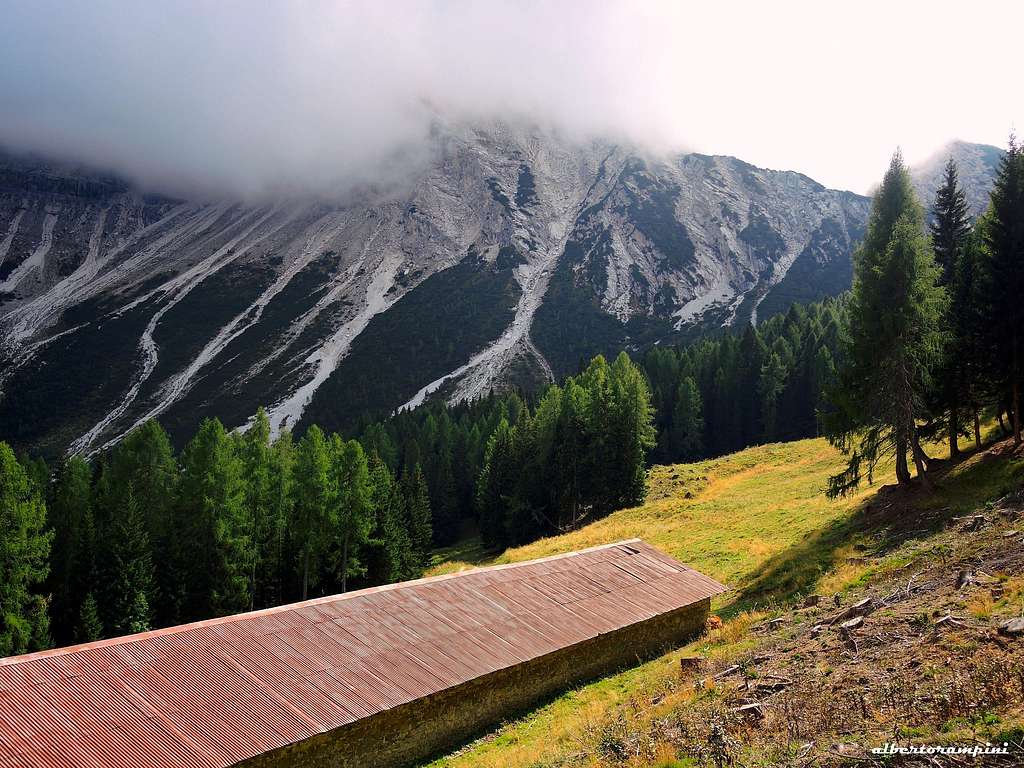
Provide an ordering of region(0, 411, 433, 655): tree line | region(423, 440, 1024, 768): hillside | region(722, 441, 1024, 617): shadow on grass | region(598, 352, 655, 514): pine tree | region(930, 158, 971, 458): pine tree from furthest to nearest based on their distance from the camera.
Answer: region(598, 352, 655, 514): pine tree → region(0, 411, 433, 655): tree line → region(930, 158, 971, 458): pine tree → region(722, 441, 1024, 617): shadow on grass → region(423, 440, 1024, 768): hillside

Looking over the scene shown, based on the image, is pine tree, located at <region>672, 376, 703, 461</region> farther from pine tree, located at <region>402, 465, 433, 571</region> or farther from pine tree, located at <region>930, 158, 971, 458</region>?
pine tree, located at <region>930, 158, 971, 458</region>

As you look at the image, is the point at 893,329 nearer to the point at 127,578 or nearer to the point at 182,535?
the point at 182,535

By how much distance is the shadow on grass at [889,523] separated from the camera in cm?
2370

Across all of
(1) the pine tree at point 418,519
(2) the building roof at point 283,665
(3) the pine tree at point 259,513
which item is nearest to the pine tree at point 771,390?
(1) the pine tree at point 418,519

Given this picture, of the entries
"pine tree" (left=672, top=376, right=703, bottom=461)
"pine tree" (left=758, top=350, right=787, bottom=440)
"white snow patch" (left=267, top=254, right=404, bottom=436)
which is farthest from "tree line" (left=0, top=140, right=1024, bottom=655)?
"white snow patch" (left=267, top=254, right=404, bottom=436)

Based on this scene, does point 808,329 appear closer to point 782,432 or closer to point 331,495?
point 782,432

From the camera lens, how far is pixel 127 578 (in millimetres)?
36219

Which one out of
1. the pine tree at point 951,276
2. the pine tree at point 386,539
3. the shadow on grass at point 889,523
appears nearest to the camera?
the shadow on grass at point 889,523

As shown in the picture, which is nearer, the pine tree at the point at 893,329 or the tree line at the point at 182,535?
the pine tree at the point at 893,329

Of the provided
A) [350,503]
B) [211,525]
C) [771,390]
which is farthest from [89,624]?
[771,390]

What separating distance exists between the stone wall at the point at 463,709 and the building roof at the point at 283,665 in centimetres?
41

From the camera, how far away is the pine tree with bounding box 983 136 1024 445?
1062 inches

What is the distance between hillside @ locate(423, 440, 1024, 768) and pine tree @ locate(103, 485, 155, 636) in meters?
26.8

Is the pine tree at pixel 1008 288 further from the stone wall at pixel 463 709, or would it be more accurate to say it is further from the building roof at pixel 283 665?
the stone wall at pixel 463 709
